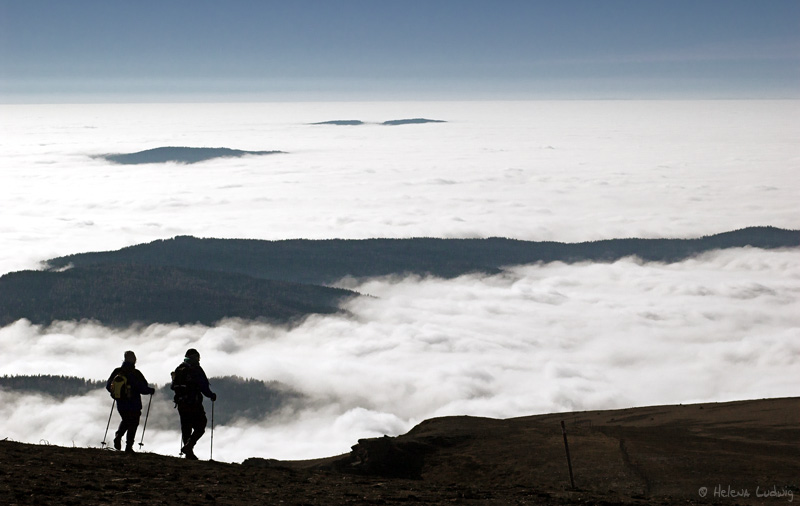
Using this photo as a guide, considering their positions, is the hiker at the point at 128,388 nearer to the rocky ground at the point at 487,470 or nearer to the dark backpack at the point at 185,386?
the dark backpack at the point at 185,386

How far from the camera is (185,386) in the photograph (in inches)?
699

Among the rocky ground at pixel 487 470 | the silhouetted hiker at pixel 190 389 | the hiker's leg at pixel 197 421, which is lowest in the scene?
the rocky ground at pixel 487 470

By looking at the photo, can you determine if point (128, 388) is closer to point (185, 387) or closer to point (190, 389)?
point (185, 387)

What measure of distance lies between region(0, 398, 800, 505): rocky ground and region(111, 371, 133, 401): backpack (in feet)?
4.31

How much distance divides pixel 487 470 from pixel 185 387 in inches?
396

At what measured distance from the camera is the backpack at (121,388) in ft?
57.5

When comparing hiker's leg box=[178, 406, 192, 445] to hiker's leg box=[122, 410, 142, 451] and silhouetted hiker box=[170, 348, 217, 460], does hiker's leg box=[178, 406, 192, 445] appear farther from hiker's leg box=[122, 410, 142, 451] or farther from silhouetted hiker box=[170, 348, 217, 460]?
hiker's leg box=[122, 410, 142, 451]

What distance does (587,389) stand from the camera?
190m

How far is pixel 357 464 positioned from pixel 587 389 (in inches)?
6747

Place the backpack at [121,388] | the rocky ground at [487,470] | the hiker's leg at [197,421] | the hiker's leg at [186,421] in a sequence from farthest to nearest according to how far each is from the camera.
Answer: the hiker's leg at [197,421] < the hiker's leg at [186,421] < the backpack at [121,388] < the rocky ground at [487,470]

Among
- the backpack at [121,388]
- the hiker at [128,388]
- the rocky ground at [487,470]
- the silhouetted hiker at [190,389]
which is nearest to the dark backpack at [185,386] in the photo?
the silhouetted hiker at [190,389]

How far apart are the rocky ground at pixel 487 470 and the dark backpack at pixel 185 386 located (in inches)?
53.5

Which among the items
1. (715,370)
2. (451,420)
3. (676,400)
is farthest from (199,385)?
(715,370)

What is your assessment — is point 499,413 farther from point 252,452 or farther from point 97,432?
point 97,432
